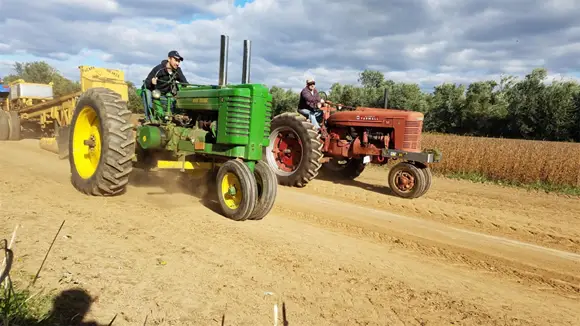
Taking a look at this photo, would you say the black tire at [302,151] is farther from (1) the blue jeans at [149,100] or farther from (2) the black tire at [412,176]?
(1) the blue jeans at [149,100]

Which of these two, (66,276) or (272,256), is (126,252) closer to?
(66,276)

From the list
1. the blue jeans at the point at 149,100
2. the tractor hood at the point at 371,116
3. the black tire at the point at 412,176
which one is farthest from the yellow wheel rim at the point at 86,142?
the black tire at the point at 412,176

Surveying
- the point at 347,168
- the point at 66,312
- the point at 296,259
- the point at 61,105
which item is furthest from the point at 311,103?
the point at 61,105

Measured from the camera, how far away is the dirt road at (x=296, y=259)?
3033 millimetres

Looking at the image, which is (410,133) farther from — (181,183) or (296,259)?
(296,259)

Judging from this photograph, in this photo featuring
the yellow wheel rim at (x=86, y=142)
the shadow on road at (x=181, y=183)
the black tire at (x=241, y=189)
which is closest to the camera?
the black tire at (x=241, y=189)

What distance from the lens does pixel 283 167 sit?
9078 millimetres

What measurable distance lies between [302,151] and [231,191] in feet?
11.3

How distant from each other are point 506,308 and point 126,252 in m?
3.26

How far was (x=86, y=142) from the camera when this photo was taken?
6.33 metres

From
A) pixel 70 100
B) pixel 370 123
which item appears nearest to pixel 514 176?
pixel 370 123

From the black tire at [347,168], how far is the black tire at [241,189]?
186 inches

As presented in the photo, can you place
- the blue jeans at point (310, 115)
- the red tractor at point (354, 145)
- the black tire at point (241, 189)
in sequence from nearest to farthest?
the black tire at point (241, 189) → the red tractor at point (354, 145) → the blue jeans at point (310, 115)

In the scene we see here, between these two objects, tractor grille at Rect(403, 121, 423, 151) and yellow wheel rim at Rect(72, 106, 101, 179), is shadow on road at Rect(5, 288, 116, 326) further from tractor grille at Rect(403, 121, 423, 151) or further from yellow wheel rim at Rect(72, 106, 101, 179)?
tractor grille at Rect(403, 121, 423, 151)
